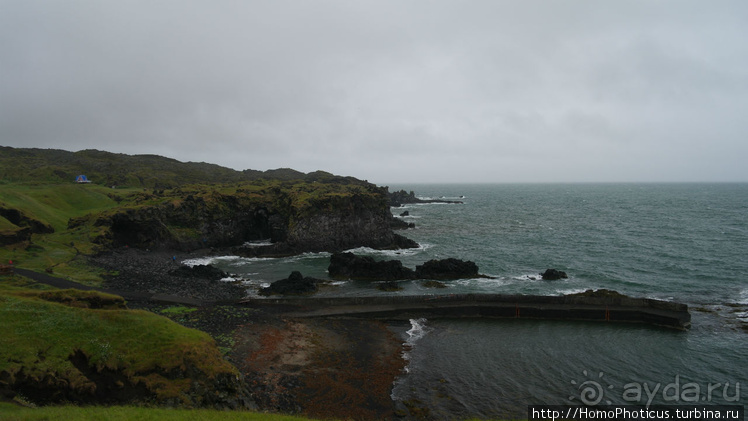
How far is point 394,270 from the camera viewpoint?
47.9 meters

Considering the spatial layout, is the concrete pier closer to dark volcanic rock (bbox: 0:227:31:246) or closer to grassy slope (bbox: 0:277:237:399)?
grassy slope (bbox: 0:277:237:399)

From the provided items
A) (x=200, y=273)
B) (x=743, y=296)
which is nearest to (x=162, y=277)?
(x=200, y=273)

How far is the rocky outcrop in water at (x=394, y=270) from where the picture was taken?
157 ft

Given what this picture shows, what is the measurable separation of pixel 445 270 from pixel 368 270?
34.1ft

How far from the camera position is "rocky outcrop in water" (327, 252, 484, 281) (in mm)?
47781

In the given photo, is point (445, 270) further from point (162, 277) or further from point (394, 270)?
point (162, 277)

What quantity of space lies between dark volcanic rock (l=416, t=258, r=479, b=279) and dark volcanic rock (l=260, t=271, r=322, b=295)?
14.6m

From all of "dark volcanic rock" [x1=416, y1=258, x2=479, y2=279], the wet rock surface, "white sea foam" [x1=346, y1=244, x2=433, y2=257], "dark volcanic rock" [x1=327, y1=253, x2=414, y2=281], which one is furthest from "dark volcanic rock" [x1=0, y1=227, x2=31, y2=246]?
"dark volcanic rock" [x1=416, y1=258, x2=479, y2=279]

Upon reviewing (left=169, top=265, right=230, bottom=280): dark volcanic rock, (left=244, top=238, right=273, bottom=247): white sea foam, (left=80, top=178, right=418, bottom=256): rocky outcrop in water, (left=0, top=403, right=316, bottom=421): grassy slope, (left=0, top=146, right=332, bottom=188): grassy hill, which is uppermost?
(left=0, top=146, right=332, bottom=188): grassy hill

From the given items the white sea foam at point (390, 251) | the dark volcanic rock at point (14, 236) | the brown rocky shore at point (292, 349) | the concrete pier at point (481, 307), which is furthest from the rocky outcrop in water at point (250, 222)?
the concrete pier at point (481, 307)

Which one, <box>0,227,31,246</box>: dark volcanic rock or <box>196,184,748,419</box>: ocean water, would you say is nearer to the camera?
<box>196,184,748,419</box>: ocean water

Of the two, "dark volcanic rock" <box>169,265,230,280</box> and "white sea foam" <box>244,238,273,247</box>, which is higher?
"white sea foam" <box>244,238,273,247</box>

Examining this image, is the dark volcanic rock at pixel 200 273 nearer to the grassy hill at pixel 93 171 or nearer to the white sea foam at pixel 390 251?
the white sea foam at pixel 390 251

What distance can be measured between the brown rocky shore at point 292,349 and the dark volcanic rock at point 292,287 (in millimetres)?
3248
